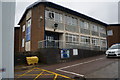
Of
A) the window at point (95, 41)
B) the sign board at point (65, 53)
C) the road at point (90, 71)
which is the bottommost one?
the road at point (90, 71)

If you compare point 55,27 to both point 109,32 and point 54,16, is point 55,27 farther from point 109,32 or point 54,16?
point 109,32

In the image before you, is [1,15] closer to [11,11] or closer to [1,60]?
[11,11]

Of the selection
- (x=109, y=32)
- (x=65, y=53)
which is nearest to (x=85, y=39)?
(x=65, y=53)

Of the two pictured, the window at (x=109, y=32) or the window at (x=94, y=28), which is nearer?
the window at (x=94, y=28)

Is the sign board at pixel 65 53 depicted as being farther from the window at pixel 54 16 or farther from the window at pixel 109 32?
the window at pixel 109 32

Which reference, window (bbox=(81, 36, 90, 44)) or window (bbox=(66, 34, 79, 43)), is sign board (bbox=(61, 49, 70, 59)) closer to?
window (bbox=(66, 34, 79, 43))

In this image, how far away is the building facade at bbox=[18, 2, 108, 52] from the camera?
1371 centimetres

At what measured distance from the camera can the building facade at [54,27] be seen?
13709 mm

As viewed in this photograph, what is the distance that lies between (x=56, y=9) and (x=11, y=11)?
13862 mm

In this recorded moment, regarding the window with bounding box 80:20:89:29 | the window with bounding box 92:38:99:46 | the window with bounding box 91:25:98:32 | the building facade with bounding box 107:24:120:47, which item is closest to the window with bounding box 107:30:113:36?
the building facade with bounding box 107:24:120:47

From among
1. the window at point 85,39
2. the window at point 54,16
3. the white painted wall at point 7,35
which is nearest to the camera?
the white painted wall at point 7,35

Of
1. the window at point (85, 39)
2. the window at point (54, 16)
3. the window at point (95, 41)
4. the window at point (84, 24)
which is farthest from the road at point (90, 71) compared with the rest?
the window at point (95, 41)

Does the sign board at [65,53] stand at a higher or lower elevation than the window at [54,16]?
lower

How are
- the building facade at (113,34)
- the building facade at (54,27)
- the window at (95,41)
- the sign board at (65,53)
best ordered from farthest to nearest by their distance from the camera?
the building facade at (113,34)
the window at (95,41)
the building facade at (54,27)
the sign board at (65,53)
